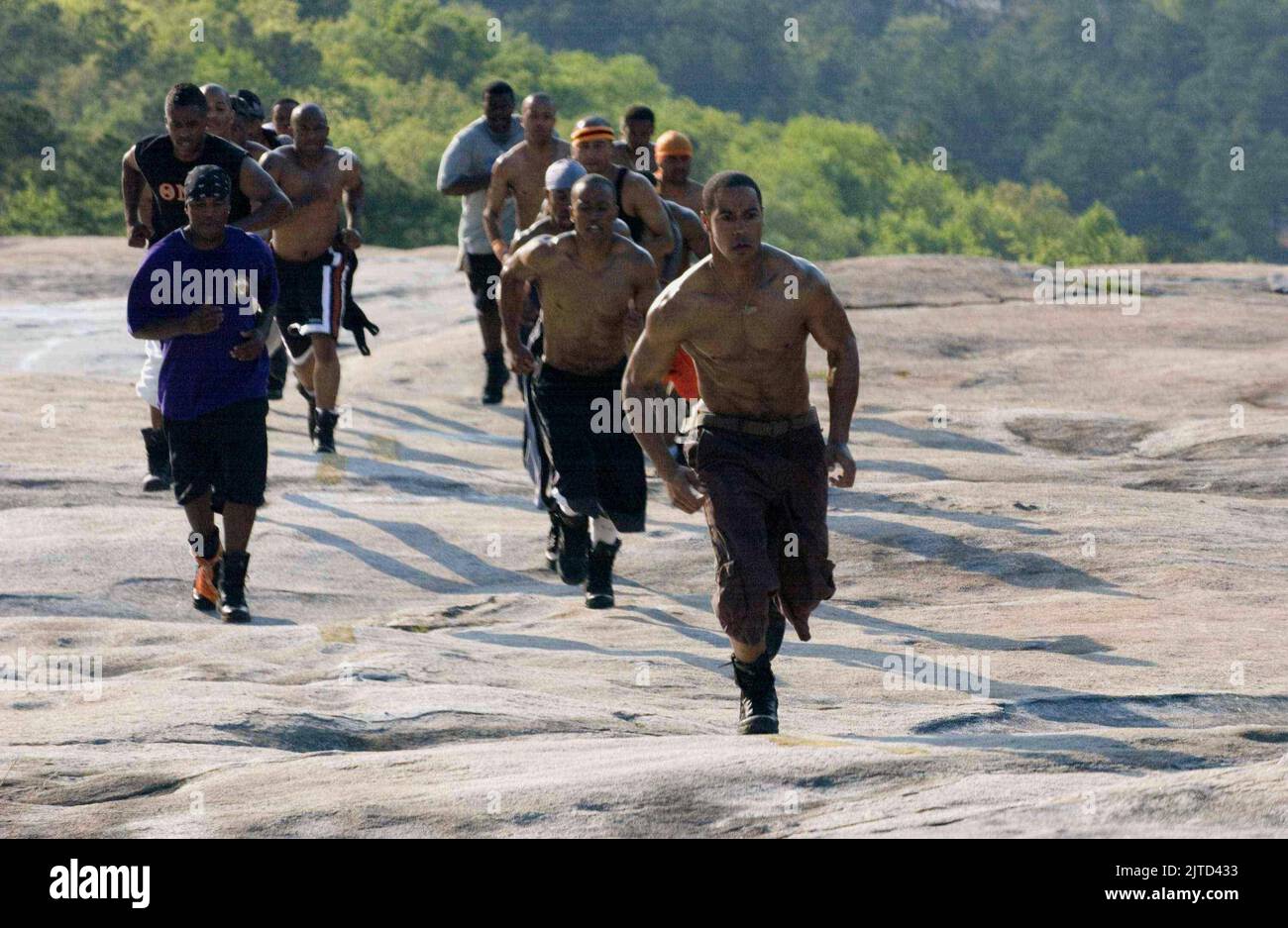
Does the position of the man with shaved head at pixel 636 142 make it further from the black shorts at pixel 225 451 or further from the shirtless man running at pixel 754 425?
the shirtless man running at pixel 754 425

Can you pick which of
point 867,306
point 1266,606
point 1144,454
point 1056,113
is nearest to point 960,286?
point 867,306

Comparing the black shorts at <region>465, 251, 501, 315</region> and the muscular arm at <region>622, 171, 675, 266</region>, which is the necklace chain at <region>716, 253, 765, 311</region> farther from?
the black shorts at <region>465, 251, 501, 315</region>

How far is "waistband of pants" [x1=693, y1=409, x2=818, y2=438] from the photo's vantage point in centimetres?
601

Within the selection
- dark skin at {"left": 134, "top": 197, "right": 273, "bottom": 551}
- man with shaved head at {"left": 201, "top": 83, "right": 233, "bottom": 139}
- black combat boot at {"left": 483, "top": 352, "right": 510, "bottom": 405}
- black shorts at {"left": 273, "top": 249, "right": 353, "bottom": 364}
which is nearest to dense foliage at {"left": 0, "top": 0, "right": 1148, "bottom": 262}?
black combat boot at {"left": 483, "top": 352, "right": 510, "bottom": 405}

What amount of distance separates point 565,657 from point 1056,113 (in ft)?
336

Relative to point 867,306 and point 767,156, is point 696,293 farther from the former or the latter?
point 767,156

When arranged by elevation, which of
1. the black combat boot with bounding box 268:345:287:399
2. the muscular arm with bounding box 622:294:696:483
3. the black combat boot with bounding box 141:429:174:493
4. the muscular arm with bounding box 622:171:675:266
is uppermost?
the muscular arm with bounding box 622:171:675:266

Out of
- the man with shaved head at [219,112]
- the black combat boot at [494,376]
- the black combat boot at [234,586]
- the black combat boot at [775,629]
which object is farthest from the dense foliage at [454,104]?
the black combat boot at [775,629]

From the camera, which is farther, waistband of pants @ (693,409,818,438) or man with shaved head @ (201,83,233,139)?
man with shaved head @ (201,83,233,139)

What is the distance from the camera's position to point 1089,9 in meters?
125

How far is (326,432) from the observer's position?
35.2 feet

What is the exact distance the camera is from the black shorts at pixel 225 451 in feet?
24.2

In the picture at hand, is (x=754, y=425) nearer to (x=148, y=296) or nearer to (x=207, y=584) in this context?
(x=148, y=296)

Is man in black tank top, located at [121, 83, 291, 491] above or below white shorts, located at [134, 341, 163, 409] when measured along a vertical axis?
above
